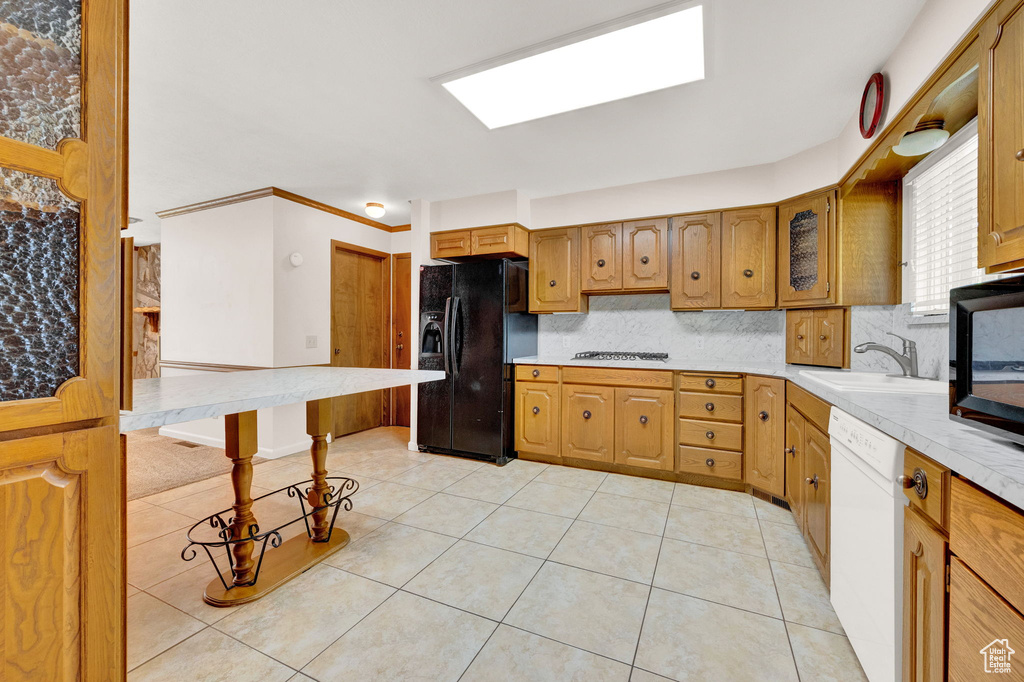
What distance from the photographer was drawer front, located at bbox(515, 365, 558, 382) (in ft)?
11.5

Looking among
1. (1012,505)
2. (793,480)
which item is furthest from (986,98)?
(793,480)

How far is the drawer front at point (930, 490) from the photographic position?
2.97 feet

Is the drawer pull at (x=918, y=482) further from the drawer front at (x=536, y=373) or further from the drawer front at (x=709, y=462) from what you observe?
the drawer front at (x=536, y=373)

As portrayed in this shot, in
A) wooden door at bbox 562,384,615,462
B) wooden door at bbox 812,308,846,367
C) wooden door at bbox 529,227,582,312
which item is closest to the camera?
wooden door at bbox 812,308,846,367

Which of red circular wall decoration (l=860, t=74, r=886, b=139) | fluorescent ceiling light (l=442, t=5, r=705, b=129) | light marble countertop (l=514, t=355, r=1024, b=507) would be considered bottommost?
light marble countertop (l=514, t=355, r=1024, b=507)

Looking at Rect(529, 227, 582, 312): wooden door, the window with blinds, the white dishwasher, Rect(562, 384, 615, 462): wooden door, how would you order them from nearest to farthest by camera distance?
the white dishwasher → the window with blinds → Rect(562, 384, 615, 462): wooden door → Rect(529, 227, 582, 312): wooden door

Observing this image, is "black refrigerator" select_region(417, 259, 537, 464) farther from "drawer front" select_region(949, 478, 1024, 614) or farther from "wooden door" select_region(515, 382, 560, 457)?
"drawer front" select_region(949, 478, 1024, 614)

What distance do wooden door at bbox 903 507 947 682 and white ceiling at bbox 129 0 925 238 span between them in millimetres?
1870

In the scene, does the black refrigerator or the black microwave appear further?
the black refrigerator

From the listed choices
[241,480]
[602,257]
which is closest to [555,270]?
[602,257]

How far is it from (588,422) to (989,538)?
8.66 feet

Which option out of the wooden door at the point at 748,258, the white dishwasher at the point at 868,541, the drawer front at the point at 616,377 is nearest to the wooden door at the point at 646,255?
the wooden door at the point at 748,258

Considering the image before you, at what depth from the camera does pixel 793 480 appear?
233cm

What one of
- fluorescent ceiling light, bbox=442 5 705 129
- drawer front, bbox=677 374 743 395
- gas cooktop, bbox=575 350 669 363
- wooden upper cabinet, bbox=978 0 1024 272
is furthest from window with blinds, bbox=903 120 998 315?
gas cooktop, bbox=575 350 669 363
